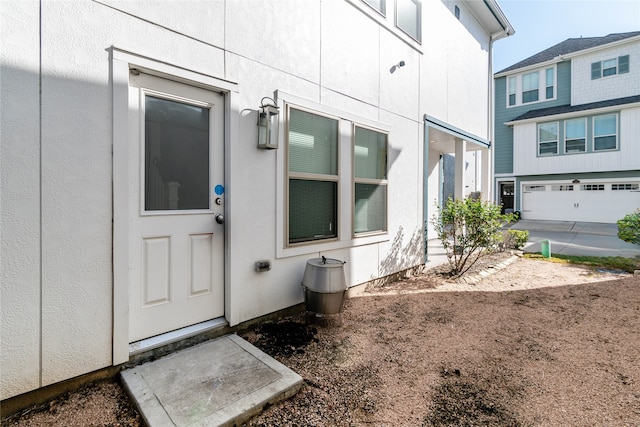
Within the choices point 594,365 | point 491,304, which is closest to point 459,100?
point 491,304

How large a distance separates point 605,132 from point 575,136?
3.43 ft

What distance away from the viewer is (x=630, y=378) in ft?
7.45

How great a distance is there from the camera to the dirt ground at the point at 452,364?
6.15 feet

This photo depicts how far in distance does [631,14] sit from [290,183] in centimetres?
1609

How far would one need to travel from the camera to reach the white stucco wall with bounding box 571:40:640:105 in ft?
43.7

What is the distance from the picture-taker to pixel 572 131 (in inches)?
569

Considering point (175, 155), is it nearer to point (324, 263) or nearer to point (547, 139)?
point (324, 263)

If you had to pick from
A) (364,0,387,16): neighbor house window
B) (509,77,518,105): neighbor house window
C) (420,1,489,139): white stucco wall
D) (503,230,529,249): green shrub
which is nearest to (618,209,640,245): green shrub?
(503,230,529,249): green shrub

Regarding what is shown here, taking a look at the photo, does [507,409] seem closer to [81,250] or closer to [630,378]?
[630,378]

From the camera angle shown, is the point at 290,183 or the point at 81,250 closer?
the point at 81,250

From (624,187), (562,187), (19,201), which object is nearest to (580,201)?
(562,187)

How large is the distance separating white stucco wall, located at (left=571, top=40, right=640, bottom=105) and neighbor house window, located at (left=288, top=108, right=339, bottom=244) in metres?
17.1

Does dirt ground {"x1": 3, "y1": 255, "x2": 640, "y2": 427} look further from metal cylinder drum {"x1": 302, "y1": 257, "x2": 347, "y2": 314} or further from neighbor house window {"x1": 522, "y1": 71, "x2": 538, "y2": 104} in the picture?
neighbor house window {"x1": 522, "y1": 71, "x2": 538, "y2": 104}

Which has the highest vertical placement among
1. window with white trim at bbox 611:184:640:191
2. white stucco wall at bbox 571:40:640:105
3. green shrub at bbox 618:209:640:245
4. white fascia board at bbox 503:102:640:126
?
white stucco wall at bbox 571:40:640:105
